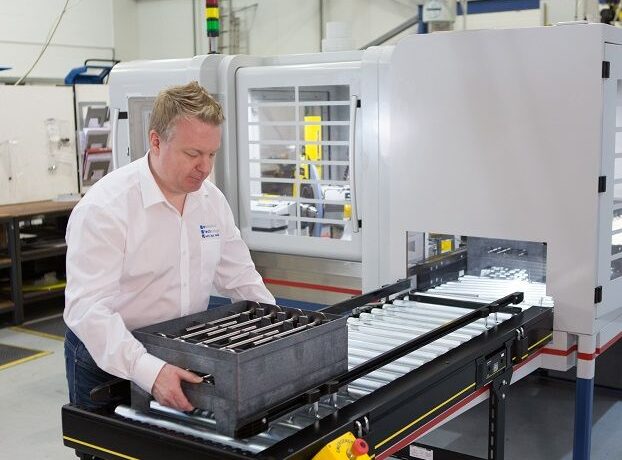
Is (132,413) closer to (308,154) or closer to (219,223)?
(219,223)

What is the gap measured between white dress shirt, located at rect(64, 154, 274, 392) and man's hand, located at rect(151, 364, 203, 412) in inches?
0.8

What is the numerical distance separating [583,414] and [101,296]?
1.98m

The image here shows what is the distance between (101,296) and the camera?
1.88m

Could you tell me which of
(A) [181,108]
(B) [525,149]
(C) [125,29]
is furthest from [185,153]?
(C) [125,29]

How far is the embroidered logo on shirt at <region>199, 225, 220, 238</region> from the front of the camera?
7.17 ft

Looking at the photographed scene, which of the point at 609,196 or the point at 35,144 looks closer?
the point at 609,196

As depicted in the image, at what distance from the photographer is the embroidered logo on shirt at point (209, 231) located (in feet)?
7.17

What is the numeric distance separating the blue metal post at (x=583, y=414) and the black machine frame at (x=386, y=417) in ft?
1.52

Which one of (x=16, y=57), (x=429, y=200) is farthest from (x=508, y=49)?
(x=16, y=57)

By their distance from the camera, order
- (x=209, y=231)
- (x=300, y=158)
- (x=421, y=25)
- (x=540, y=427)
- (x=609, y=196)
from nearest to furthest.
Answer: (x=209, y=231), (x=609, y=196), (x=300, y=158), (x=540, y=427), (x=421, y=25)

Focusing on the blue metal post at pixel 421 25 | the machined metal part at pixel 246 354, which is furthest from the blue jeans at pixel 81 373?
the blue metal post at pixel 421 25

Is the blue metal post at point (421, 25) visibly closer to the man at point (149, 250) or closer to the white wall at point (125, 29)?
the white wall at point (125, 29)

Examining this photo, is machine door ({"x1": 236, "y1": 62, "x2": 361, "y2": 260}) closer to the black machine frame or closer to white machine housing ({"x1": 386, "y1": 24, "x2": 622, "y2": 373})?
white machine housing ({"x1": 386, "y1": 24, "x2": 622, "y2": 373})

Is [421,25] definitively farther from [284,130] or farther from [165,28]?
[165,28]
